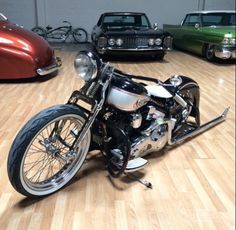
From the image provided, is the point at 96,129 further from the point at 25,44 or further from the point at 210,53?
the point at 25,44

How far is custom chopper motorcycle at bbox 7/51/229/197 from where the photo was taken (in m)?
0.93

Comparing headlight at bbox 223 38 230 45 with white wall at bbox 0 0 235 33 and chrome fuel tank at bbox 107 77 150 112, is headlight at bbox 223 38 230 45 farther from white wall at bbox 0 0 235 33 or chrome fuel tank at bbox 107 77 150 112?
chrome fuel tank at bbox 107 77 150 112

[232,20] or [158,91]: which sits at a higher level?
[232,20]

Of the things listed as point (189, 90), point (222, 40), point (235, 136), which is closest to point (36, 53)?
point (189, 90)

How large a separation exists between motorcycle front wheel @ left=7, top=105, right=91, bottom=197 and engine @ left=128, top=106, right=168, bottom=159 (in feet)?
0.55

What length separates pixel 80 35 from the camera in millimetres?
1134

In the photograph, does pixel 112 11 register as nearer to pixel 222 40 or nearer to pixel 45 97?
pixel 222 40

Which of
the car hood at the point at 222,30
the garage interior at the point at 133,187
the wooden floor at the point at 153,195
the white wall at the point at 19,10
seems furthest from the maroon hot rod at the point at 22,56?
the car hood at the point at 222,30

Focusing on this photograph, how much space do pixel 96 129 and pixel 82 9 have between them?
0.39m

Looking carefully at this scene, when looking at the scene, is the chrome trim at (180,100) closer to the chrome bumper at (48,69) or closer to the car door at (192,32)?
the car door at (192,32)

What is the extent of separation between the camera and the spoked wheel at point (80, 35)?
1.11 m

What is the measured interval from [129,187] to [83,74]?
404 mm

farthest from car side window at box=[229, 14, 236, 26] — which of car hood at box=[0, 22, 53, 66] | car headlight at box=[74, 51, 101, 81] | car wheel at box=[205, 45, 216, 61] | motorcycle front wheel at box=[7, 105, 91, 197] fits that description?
car hood at box=[0, 22, 53, 66]

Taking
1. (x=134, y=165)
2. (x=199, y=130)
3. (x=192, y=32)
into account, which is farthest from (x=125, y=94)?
(x=199, y=130)
